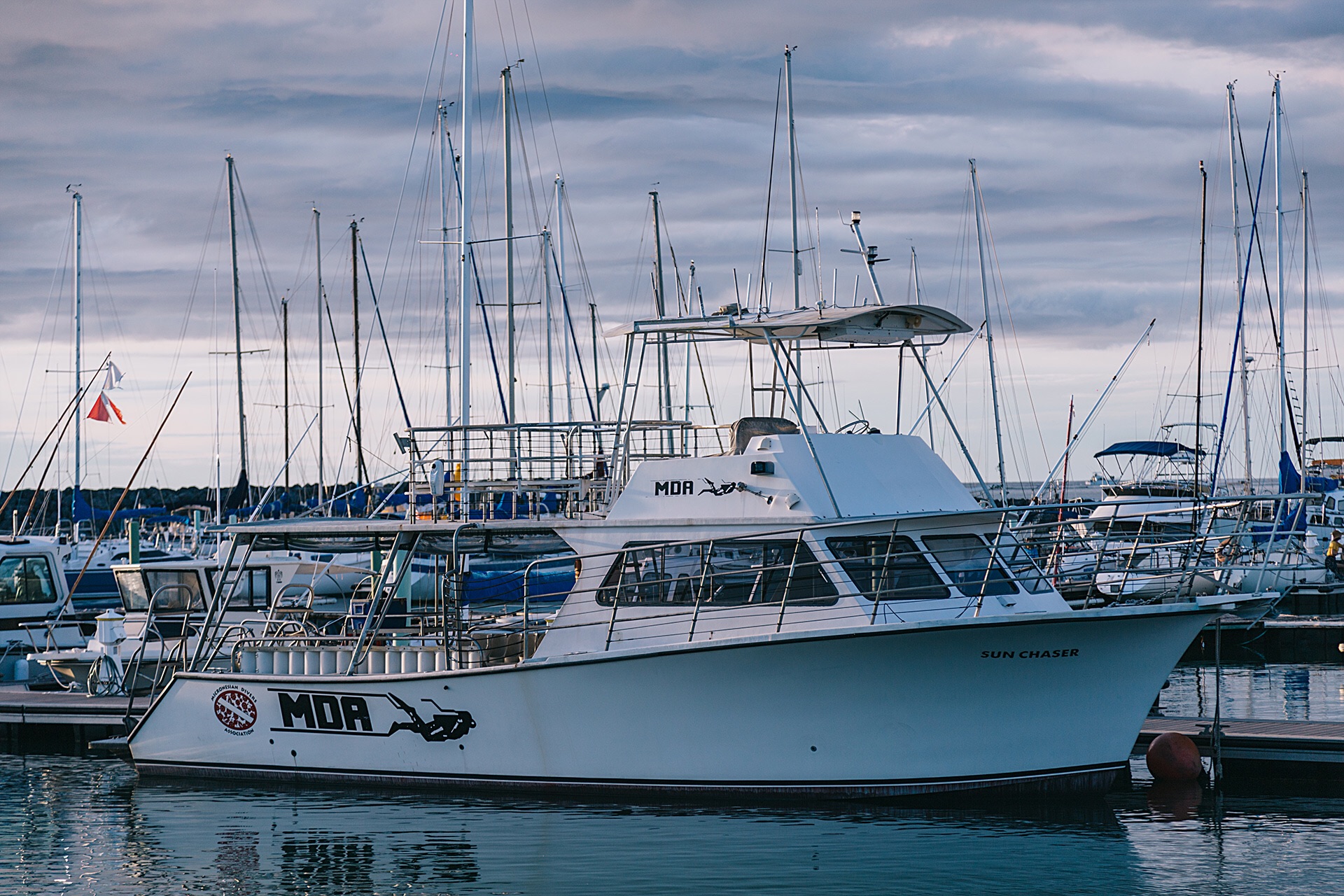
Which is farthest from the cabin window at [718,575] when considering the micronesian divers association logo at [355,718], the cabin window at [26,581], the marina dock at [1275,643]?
the marina dock at [1275,643]

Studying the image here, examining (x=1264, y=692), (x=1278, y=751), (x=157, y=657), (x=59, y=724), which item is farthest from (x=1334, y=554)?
(x=59, y=724)

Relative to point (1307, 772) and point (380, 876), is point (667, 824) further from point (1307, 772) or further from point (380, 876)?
point (1307, 772)

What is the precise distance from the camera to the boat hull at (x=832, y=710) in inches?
512

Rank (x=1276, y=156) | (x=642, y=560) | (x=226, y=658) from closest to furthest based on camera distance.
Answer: (x=642, y=560) < (x=226, y=658) < (x=1276, y=156)

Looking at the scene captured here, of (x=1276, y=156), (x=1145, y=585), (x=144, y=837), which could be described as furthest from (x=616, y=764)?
(x=1276, y=156)

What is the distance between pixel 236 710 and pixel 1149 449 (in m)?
38.4

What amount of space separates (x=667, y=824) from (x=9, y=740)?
34.2ft

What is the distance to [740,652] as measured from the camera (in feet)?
43.0

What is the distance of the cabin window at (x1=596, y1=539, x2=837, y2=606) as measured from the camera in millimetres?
13586

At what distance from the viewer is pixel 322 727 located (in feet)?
49.4

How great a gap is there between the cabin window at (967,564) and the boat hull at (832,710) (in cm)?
95

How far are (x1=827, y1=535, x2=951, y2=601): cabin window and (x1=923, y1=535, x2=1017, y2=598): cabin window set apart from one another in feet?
0.58

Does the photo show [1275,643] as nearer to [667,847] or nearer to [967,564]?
[967,564]

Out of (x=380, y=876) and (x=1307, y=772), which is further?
(x=1307, y=772)
